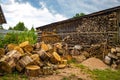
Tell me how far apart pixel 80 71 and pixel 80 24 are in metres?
8.15

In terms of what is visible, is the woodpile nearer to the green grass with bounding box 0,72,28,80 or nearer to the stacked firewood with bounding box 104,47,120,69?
the stacked firewood with bounding box 104,47,120,69

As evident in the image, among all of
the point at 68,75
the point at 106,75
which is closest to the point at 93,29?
the point at 106,75

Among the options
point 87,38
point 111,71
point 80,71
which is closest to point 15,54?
point 80,71

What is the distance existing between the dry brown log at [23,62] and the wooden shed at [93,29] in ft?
22.1

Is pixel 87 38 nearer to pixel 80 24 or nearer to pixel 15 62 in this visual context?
pixel 80 24

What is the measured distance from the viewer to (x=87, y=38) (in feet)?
60.1

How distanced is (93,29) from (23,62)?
28.0 feet

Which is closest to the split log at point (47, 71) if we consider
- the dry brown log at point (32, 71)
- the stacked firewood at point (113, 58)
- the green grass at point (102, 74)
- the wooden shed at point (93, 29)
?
the dry brown log at point (32, 71)

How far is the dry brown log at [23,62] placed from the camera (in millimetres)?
11195

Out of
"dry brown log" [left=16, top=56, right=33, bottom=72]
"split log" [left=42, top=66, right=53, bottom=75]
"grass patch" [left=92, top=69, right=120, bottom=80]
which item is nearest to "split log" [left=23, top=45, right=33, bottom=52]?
"dry brown log" [left=16, top=56, right=33, bottom=72]

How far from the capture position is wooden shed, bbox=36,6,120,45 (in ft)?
54.7

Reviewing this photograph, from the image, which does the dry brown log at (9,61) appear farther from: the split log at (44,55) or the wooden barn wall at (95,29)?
the wooden barn wall at (95,29)

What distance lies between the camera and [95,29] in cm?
1808

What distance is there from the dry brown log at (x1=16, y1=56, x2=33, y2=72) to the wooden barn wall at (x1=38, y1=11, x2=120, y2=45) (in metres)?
6.77
